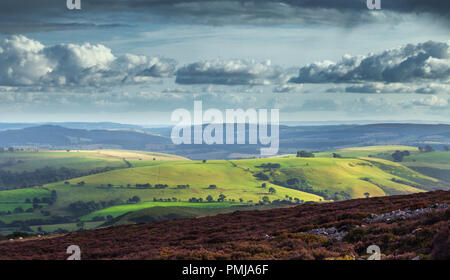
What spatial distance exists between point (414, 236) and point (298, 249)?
7.03 meters

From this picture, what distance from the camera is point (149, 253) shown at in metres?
32.1

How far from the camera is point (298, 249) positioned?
1096 inches
